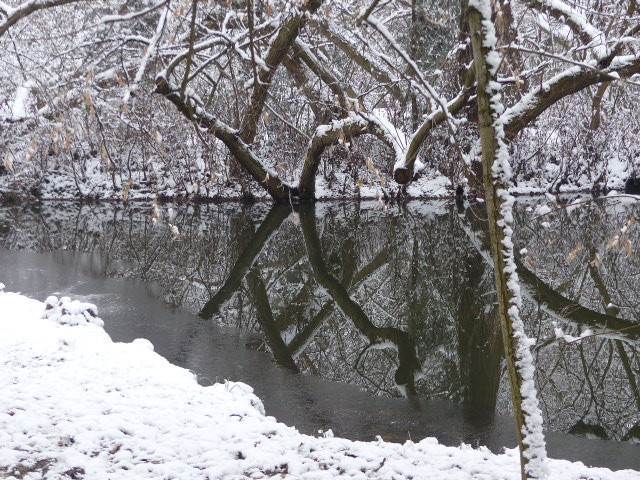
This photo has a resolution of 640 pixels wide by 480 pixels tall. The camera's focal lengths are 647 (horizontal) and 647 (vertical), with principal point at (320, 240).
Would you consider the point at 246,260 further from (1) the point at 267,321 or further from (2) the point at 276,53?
(2) the point at 276,53

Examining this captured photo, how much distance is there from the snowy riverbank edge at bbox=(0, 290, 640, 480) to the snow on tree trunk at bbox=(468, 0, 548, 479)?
104cm

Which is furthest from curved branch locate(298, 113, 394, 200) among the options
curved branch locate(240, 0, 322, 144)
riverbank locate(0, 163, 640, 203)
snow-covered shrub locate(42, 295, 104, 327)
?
snow-covered shrub locate(42, 295, 104, 327)

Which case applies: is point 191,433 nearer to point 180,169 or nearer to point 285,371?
point 285,371

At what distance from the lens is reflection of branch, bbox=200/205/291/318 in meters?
8.94

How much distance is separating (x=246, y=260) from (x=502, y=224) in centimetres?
927

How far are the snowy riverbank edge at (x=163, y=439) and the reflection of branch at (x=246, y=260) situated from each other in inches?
136

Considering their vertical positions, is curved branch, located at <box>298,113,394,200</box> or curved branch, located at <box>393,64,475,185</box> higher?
curved branch, located at <box>298,113,394,200</box>

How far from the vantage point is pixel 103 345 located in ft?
19.2

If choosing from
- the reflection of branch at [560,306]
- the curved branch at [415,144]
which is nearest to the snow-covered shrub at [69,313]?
the reflection of branch at [560,306]

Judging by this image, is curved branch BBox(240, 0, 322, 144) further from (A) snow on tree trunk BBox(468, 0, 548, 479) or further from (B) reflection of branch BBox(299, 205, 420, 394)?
(A) snow on tree trunk BBox(468, 0, 548, 479)

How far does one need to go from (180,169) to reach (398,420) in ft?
52.3

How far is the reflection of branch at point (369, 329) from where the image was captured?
251 inches

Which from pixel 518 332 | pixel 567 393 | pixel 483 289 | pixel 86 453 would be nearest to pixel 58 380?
pixel 86 453

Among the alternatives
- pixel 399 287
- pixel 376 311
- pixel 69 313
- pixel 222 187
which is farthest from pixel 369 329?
pixel 222 187
